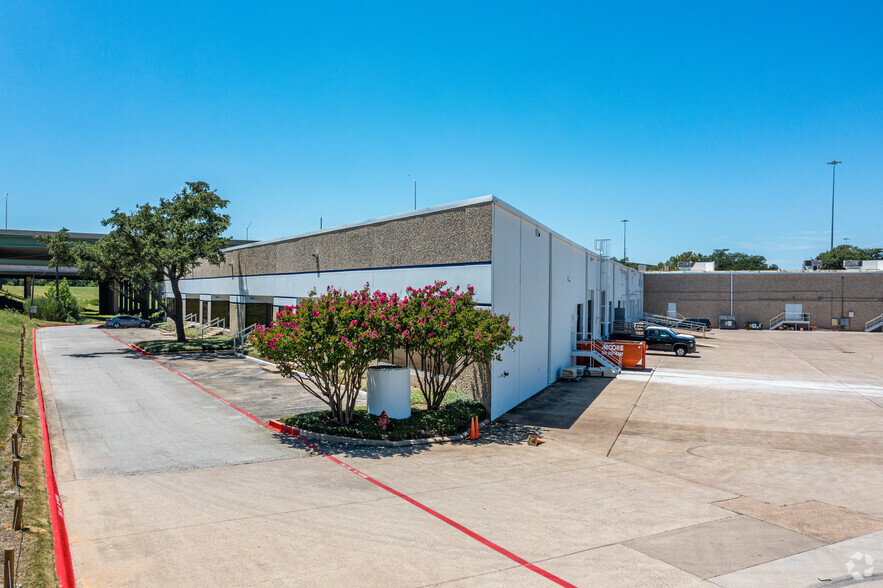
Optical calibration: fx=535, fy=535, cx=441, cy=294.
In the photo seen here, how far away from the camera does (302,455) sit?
12.8 m

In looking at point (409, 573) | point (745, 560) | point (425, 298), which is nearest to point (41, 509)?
point (409, 573)

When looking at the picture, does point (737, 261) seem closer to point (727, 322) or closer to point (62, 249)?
point (727, 322)

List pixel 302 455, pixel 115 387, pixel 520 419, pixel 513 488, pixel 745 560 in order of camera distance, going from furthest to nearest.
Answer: pixel 115 387 < pixel 520 419 < pixel 302 455 < pixel 513 488 < pixel 745 560

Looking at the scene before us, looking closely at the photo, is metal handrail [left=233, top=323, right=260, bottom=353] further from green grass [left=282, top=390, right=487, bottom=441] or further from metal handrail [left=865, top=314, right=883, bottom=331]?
metal handrail [left=865, top=314, right=883, bottom=331]

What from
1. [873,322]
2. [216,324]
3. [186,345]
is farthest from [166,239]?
[873,322]

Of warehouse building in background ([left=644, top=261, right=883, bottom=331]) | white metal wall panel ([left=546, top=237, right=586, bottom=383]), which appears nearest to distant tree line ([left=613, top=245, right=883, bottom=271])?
warehouse building in background ([left=644, top=261, right=883, bottom=331])

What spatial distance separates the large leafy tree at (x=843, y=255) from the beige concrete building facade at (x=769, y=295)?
5975cm

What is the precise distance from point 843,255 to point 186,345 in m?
122

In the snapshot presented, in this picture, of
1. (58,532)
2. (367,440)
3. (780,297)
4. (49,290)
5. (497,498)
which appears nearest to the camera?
(58,532)

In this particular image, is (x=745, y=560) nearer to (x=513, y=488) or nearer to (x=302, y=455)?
(x=513, y=488)

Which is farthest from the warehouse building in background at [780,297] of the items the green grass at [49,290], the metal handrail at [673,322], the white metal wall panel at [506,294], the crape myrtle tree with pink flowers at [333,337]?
the green grass at [49,290]

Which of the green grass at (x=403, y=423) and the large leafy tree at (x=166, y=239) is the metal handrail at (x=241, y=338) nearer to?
the large leafy tree at (x=166, y=239)

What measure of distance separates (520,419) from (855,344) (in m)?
38.5

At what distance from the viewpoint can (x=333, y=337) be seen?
13.7m
